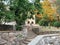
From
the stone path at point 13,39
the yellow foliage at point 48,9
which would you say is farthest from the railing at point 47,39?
the yellow foliage at point 48,9

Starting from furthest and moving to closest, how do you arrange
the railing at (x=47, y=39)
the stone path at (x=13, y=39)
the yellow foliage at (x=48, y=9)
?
the yellow foliage at (x=48, y=9)
the stone path at (x=13, y=39)
the railing at (x=47, y=39)

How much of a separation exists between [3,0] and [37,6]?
2.83 metres

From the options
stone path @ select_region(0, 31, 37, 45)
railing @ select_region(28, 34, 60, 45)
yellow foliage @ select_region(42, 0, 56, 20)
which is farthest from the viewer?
yellow foliage @ select_region(42, 0, 56, 20)

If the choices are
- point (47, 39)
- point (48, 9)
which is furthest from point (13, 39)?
point (48, 9)

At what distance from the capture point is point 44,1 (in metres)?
26.5

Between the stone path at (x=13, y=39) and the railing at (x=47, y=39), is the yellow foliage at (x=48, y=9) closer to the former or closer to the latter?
the stone path at (x=13, y=39)

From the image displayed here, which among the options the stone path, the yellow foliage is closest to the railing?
the stone path

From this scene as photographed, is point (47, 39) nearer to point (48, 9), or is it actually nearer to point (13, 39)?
point (13, 39)

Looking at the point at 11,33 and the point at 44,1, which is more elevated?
the point at 44,1

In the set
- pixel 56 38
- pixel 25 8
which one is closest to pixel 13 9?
pixel 25 8

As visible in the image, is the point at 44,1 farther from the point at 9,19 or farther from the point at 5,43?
the point at 5,43

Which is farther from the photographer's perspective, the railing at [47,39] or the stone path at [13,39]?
the stone path at [13,39]

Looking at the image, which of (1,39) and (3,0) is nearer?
(1,39)

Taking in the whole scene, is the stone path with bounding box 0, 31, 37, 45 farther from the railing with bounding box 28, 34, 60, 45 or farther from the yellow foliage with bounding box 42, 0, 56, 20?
the yellow foliage with bounding box 42, 0, 56, 20
